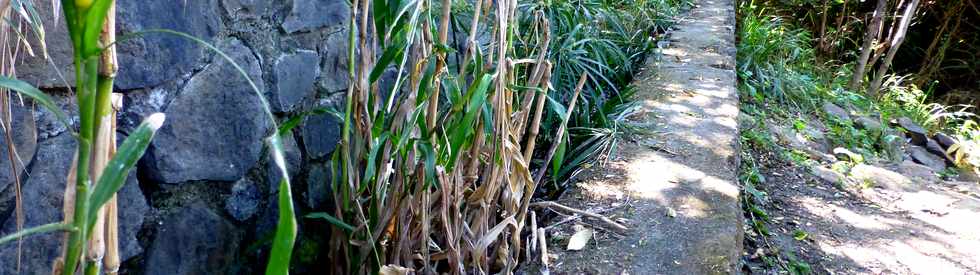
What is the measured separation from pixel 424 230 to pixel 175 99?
488 millimetres

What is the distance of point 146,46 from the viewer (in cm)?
120

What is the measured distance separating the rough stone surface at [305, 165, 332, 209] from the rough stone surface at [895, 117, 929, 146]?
3.87m

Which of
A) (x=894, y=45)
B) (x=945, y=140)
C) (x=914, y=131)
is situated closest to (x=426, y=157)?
(x=914, y=131)

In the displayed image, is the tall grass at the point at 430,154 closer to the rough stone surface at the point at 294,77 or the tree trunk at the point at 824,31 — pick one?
the rough stone surface at the point at 294,77

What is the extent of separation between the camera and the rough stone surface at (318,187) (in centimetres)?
171

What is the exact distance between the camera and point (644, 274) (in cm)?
135

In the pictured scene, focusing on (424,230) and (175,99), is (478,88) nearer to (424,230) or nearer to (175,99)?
(424,230)

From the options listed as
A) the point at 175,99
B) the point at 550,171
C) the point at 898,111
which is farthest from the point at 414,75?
the point at 898,111

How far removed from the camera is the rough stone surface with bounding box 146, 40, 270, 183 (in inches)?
51.4

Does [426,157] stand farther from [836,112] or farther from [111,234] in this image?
[836,112]

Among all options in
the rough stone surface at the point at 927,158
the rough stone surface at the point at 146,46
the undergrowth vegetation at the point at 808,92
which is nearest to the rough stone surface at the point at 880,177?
the undergrowth vegetation at the point at 808,92

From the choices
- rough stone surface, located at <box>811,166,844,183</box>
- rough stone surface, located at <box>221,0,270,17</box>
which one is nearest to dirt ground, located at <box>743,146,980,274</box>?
rough stone surface, located at <box>811,166,844,183</box>

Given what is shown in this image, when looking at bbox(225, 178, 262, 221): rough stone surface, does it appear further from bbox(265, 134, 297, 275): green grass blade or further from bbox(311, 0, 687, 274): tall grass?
bbox(265, 134, 297, 275): green grass blade

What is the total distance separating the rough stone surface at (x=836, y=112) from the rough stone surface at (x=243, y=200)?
3.26 m
